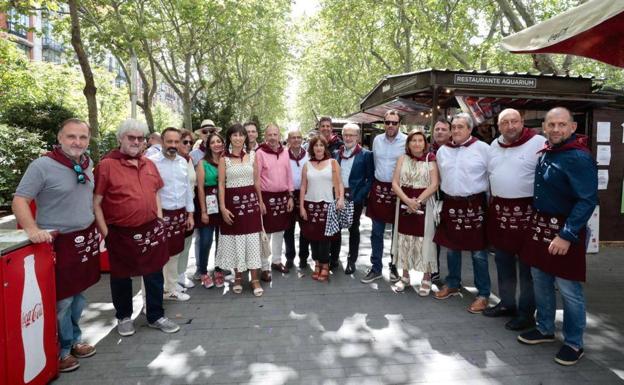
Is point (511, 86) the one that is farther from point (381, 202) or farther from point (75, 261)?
point (75, 261)

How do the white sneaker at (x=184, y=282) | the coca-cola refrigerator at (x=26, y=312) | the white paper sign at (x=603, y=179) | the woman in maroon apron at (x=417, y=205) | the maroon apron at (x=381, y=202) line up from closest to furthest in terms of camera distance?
the coca-cola refrigerator at (x=26, y=312)
the woman in maroon apron at (x=417, y=205)
the white sneaker at (x=184, y=282)
the maroon apron at (x=381, y=202)
the white paper sign at (x=603, y=179)

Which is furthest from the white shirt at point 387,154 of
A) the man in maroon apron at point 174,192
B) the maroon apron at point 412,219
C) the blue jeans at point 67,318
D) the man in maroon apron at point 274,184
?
the blue jeans at point 67,318

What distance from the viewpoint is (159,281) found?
4133 mm

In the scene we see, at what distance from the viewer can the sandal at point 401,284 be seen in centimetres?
525

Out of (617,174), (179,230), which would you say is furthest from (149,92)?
(617,174)

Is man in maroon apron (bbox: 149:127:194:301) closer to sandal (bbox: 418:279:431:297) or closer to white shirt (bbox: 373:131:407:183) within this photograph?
white shirt (bbox: 373:131:407:183)

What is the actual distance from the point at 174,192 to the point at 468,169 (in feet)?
10.7

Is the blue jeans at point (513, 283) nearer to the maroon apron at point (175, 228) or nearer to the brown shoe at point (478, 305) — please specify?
the brown shoe at point (478, 305)

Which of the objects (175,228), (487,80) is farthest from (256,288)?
(487,80)

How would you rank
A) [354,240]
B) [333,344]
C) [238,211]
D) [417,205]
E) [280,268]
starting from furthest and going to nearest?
[280,268] < [354,240] < [238,211] < [417,205] < [333,344]

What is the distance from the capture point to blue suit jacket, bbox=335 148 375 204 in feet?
18.8

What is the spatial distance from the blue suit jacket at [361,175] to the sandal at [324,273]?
101 cm

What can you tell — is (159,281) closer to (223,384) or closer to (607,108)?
(223,384)

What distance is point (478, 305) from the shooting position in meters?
4.57
